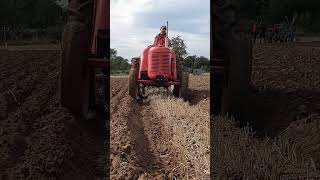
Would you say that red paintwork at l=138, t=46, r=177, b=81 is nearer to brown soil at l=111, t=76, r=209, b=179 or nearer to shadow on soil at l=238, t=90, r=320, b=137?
brown soil at l=111, t=76, r=209, b=179

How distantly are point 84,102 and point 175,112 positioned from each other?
286 cm

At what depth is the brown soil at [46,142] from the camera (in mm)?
4648

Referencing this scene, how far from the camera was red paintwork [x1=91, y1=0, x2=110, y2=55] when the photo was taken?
540cm

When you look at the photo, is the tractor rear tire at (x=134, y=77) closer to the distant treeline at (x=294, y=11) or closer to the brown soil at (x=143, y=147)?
the brown soil at (x=143, y=147)

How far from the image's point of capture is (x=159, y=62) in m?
9.73

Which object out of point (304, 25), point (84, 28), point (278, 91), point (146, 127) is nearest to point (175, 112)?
point (146, 127)

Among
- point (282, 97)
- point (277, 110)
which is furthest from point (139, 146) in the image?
point (282, 97)

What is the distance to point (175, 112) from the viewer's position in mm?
8352

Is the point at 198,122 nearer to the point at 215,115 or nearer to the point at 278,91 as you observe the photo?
the point at 215,115

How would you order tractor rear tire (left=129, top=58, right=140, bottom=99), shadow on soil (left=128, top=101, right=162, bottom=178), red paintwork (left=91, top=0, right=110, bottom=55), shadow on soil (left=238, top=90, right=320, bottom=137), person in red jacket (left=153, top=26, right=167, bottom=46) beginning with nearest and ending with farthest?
shadow on soil (left=128, top=101, right=162, bottom=178) → red paintwork (left=91, top=0, right=110, bottom=55) → shadow on soil (left=238, top=90, right=320, bottom=137) → person in red jacket (left=153, top=26, right=167, bottom=46) → tractor rear tire (left=129, top=58, right=140, bottom=99)

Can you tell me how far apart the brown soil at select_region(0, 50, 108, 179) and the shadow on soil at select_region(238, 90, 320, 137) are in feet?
5.88

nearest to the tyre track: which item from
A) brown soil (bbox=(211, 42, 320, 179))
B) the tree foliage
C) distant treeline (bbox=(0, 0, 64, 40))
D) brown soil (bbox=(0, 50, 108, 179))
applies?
brown soil (bbox=(0, 50, 108, 179))

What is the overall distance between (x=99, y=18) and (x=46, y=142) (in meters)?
1.38

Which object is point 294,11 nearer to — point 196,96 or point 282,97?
point 196,96
